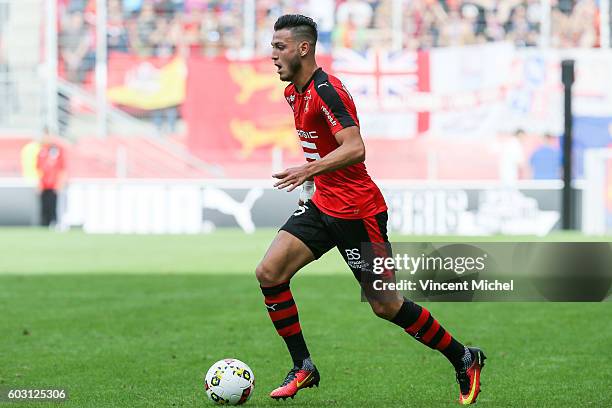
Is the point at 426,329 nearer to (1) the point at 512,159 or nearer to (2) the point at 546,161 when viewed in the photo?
(1) the point at 512,159

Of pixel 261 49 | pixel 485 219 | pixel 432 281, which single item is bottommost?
pixel 485 219

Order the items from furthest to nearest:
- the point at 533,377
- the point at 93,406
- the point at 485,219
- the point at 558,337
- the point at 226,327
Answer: the point at 485,219 → the point at 226,327 → the point at 558,337 → the point at 533,377 → the point at 93,406

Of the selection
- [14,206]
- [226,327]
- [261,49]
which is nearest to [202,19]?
[261,49]

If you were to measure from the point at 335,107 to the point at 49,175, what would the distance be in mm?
20729

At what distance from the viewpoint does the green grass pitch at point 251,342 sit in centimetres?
696

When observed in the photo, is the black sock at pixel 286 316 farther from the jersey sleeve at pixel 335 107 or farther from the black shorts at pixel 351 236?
the jersey sleeve at pixel 335 107

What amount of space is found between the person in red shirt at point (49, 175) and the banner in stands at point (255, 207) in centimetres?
36

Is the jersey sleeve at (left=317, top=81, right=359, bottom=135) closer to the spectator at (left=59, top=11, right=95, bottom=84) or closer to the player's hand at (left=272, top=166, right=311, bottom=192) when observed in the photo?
the player's hand at (left=272, top=166, right=311, bottom=192)

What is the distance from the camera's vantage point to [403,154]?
26.0 metres

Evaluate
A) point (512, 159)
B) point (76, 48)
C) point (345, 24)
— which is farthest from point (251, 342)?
point (76, 48)

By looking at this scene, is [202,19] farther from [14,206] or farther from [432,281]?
[432,281]

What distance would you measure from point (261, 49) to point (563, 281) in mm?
21367

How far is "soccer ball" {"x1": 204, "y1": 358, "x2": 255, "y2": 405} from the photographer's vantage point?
6.32m
